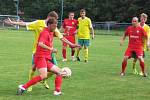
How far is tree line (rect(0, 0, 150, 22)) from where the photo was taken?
2768 inches

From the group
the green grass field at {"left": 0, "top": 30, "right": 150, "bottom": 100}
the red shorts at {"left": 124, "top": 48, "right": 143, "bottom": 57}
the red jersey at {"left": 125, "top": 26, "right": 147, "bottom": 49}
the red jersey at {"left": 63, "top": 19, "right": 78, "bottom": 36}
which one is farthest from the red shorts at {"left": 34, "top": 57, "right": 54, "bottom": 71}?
the red jersey at {"left": 63, "top": 19, "right": 78, "bottom": 36}

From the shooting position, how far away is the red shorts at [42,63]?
10441 millimetres

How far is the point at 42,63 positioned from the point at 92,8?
65332 mm

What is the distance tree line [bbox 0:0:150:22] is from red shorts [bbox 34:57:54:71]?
59369 millimetres

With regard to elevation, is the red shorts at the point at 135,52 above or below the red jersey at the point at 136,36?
below

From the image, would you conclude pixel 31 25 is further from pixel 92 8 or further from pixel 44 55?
pixel 92 8

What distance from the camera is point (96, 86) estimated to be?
489 inches

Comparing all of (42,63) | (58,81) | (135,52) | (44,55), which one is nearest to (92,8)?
(135,52)

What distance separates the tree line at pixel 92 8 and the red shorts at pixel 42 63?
195ft

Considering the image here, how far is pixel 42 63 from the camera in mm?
10445


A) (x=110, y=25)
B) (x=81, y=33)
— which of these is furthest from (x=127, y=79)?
(x=110, y=25)

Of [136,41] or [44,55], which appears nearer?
[44,55]

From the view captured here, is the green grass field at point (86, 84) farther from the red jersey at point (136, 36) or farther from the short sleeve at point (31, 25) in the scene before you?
the short sleeve at point (31, 25)

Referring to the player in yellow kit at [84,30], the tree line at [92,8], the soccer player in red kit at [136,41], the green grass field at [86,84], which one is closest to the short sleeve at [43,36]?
the green grass field at [86,84]
